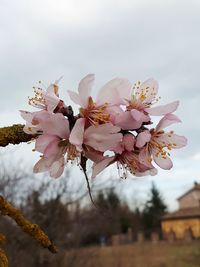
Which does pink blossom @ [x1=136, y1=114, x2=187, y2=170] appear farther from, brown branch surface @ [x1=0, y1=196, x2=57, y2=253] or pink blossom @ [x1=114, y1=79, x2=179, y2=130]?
brown branch surface @ [x1=0, y1=196, x2=57, y2=253]

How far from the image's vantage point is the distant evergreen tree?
4247 cm

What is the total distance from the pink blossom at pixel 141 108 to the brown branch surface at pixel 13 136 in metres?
0.25

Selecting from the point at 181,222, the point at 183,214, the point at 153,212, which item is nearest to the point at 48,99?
the point at 153,212

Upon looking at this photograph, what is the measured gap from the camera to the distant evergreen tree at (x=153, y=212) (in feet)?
139

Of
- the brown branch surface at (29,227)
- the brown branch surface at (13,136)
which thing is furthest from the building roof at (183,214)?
the brown branch surface at (13,136)

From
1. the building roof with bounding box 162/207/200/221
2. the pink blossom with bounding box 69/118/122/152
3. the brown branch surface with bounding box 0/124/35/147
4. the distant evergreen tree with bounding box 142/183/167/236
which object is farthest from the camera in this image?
the building roof with bounding box 162/207/200/221

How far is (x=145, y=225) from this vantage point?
42312 millimetres

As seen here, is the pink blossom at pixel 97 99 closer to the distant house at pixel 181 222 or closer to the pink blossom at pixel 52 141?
the pink blossom at pixel 52 141

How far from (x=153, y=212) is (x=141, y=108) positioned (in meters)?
43.3

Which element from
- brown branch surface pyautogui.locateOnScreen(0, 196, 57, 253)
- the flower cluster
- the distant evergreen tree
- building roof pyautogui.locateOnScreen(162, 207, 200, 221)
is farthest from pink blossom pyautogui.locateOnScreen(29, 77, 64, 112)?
building roof pyautogui.locateOnScreen(162, 207, 200, 221)

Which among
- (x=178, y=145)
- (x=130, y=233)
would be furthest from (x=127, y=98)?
(x=130, y=233)

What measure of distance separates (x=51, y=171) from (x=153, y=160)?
240 mm

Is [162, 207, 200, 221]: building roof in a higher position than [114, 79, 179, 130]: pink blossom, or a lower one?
higher

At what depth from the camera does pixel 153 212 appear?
43281mm
